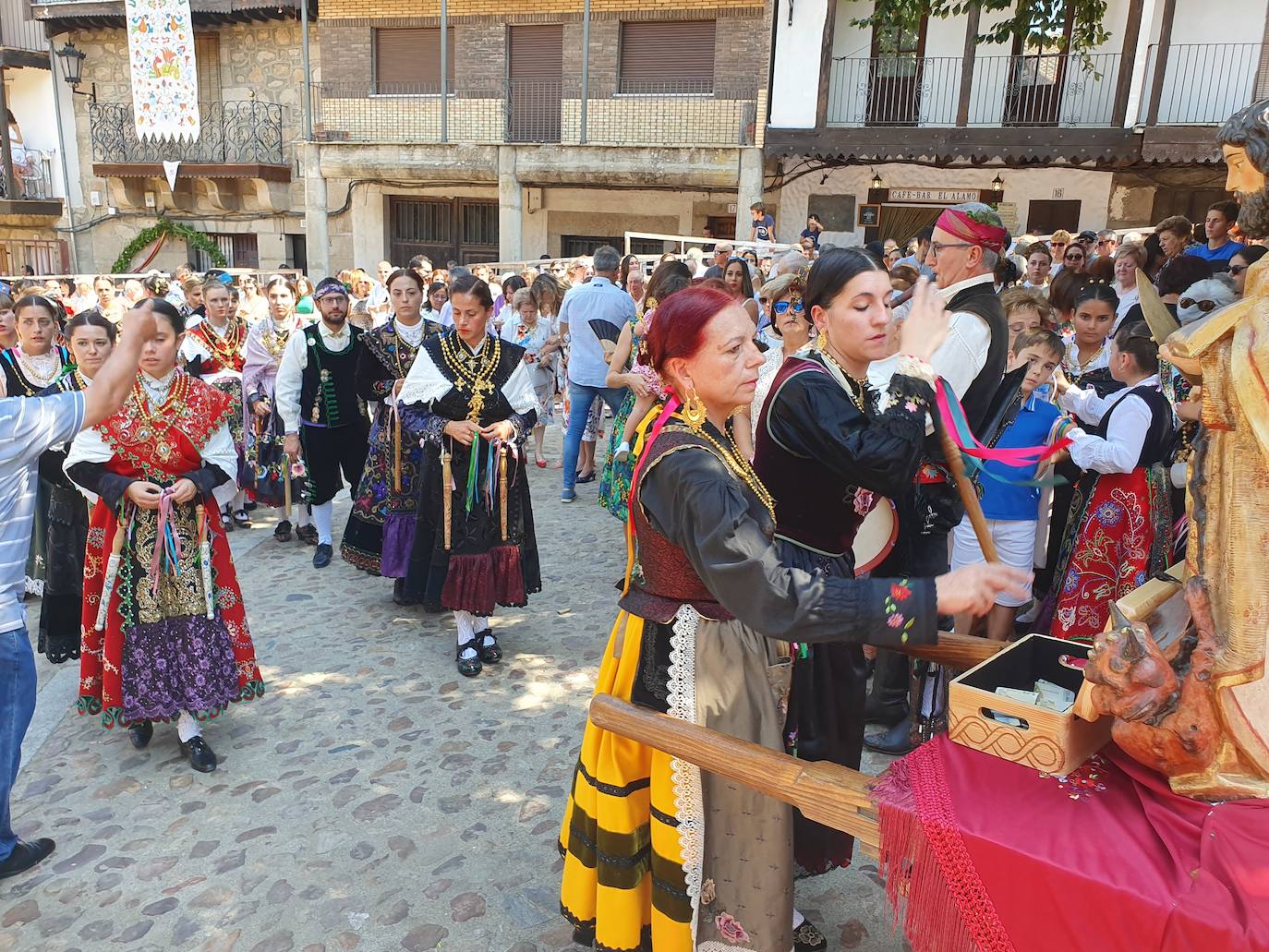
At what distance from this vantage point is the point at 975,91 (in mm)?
15664

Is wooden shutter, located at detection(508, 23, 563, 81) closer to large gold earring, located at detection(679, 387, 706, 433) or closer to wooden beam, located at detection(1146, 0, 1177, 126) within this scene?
wooden beam, located at detection(1146, 0, 1177, 126)

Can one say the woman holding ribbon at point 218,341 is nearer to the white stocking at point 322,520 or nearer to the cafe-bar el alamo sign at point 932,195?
the white stocking at point 322,520

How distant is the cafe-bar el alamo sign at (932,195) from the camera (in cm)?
1627

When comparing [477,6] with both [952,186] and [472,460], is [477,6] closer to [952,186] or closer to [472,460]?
[952,186]

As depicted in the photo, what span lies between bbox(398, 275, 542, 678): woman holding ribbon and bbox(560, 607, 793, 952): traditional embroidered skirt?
97.3 inches

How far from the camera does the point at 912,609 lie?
1938 mm

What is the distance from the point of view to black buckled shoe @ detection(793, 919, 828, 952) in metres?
2.79

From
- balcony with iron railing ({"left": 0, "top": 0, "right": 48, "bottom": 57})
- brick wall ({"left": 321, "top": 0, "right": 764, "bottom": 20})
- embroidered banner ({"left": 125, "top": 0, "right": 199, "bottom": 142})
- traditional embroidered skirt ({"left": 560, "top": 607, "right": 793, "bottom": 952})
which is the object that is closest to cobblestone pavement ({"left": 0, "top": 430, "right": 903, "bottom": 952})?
traditional embroidered skirt ({"left": 560, "top": 607, "right": 793, "bottom": 952})

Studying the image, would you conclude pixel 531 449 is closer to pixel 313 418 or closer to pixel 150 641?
pixel 313 418

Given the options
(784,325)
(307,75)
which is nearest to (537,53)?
(307,75)

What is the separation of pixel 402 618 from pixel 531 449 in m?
4.53

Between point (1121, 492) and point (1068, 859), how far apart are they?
277cm

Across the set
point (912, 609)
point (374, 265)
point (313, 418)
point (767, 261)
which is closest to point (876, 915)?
point (912, 609)

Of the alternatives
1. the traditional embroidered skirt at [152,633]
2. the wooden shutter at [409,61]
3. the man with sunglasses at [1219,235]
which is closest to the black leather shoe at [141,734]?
the traditional embroidered skirt at [152,633]
